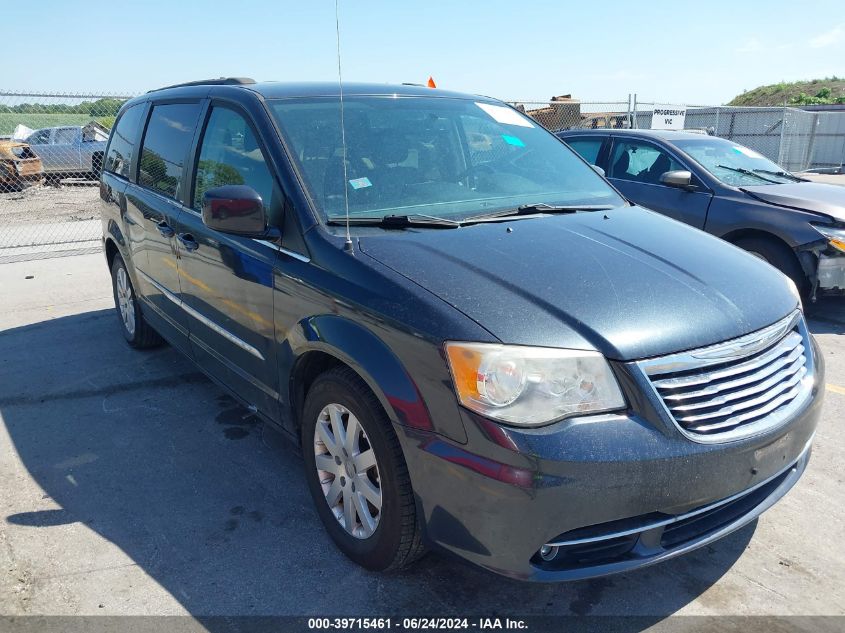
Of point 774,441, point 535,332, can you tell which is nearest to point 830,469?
point 774,441

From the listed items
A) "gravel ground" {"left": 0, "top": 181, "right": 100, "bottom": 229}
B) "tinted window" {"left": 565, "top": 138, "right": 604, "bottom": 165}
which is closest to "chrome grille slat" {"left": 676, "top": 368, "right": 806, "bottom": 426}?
"tinted window" {"left": 565, "top": 138, "right": 604, "bottom": 165}

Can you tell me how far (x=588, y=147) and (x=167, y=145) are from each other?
4.87 meters

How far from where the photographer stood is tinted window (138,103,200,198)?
405cm

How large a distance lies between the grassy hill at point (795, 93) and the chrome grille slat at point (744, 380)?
51290 millimetres

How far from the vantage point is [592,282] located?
8.32 feet

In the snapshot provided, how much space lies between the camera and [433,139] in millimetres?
3568

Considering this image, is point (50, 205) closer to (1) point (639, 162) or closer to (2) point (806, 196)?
(1) point (639, 162)

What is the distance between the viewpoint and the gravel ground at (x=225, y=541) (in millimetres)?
2615

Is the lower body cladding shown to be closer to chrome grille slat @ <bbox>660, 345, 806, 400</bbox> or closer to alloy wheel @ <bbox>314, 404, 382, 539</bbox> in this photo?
chrome grille slat @ <bbox>660, 345, 806, 400</bbox>

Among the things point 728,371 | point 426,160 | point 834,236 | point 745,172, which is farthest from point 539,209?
point 745,172

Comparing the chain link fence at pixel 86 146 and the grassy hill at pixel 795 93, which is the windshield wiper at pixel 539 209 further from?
the grassy hill at pixel 795 93

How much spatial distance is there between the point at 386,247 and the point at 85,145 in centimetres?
1982

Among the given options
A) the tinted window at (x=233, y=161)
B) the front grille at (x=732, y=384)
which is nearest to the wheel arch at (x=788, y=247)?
the front grille at (x=732, y=384)

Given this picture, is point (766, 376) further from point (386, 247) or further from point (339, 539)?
point (339, 539)
